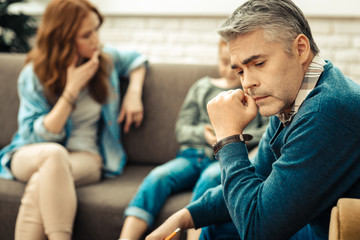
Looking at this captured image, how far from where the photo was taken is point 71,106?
1.82 metres

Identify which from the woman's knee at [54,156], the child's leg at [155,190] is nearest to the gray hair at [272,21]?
the child's leg at [155,190]

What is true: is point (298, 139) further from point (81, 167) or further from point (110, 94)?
point (110, 94)

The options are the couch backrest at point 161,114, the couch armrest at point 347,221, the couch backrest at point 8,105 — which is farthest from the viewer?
the couch backrest at point 8,105

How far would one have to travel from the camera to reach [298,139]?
32.1 inches

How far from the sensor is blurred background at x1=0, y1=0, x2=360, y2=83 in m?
2.43

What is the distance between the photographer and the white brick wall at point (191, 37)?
8.06 feet

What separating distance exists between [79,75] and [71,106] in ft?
0.54

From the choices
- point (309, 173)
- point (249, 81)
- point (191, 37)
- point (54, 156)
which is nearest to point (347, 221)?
point (309, 173)

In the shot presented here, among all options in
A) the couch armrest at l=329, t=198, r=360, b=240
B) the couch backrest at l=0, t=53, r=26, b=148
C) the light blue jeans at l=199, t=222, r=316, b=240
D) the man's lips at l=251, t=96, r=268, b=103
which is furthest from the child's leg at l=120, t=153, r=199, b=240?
the couch backrest at l=0, t=53, r=26, b=148

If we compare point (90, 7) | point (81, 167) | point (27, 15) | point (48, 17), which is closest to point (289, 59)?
point (81, 167)

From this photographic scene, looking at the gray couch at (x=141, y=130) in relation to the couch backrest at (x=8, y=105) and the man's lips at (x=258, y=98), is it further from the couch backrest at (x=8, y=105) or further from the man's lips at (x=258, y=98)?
the man's lips at (x=258, y=98)

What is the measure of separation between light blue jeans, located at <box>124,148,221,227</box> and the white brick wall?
1.13 m

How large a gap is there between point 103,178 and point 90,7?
2.82 feet

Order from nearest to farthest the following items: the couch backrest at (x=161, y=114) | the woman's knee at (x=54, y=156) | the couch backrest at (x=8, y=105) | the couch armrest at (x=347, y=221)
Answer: the couch armrest at (x=347, y=221)
the woman's knee at (x=54, y=156)
the couch backrest at (x=161, y=114)
the couch backrest at (x=8, y=105)
